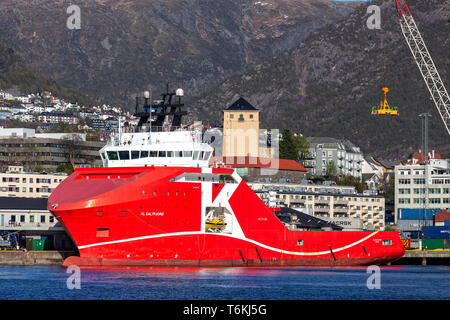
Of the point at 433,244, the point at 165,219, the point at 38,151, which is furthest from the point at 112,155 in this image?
the point at 38,151

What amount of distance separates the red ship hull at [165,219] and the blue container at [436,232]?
5807 centimetres

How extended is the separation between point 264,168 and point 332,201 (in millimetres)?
21593

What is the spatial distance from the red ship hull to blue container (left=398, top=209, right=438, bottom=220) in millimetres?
79153

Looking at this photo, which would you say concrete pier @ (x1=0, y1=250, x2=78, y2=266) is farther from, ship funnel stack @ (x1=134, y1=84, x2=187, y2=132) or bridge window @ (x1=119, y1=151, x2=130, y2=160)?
ship funnel stack @ (x1=134, y1=84, x2=187, y2=132)

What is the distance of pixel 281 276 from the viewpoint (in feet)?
247

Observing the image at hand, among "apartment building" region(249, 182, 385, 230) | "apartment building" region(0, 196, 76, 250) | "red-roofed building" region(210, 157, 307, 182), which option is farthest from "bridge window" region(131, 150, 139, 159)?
"red-roofed building" region(210, 157, 307, 182)

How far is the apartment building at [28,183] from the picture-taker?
440 feet

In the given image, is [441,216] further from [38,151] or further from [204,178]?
[38,151]

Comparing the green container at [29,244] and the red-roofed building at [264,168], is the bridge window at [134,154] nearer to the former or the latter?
the green container at [29,244]

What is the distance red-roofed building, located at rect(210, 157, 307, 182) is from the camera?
163m

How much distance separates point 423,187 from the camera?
166 m
